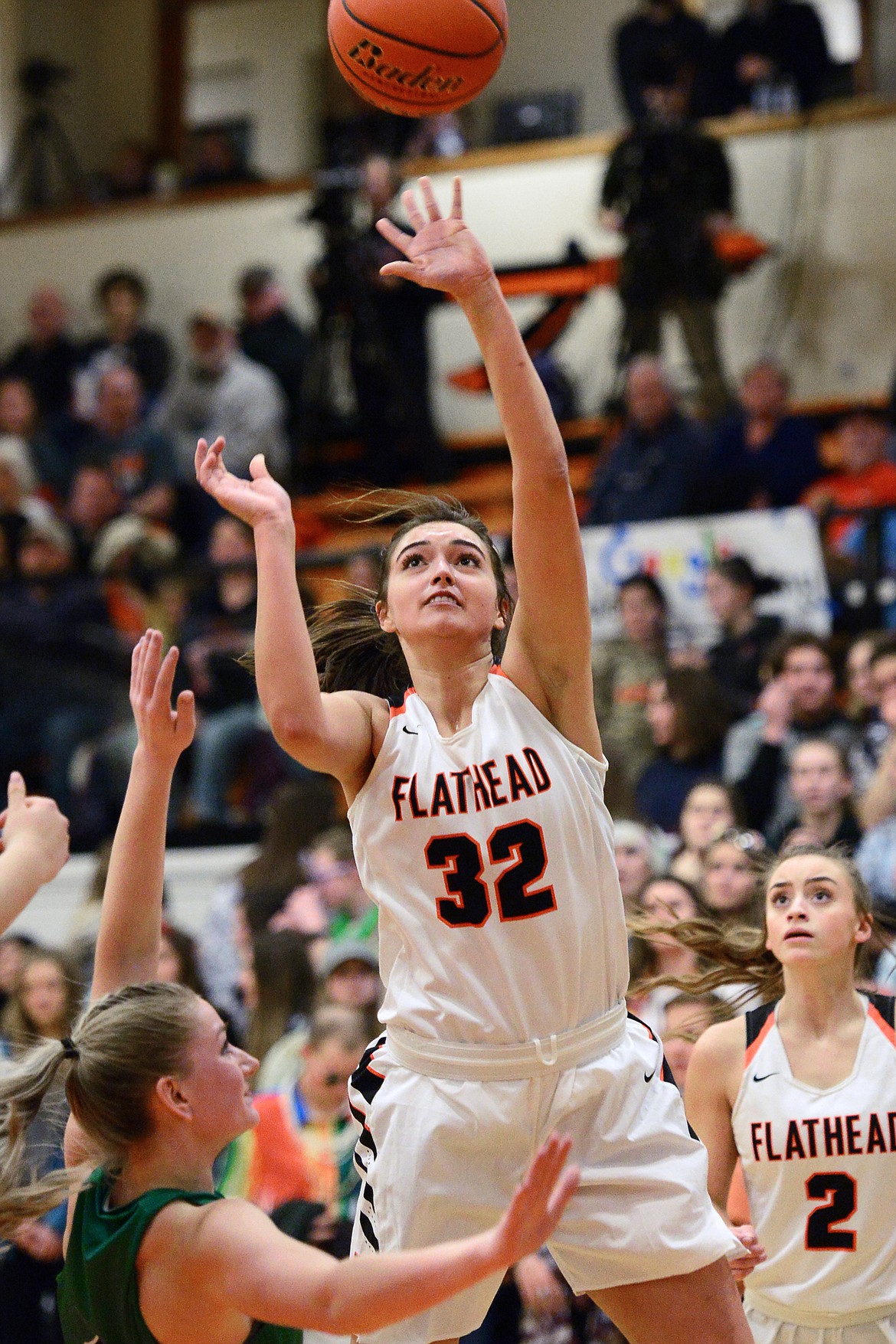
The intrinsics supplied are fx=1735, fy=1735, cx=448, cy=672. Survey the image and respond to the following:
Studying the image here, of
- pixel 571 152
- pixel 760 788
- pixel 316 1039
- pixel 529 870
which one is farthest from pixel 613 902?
pixel 571 152

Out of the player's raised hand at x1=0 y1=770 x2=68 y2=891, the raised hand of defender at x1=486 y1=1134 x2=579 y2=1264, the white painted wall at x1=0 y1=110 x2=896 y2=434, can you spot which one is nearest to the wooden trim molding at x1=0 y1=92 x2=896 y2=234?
the white painted wall at x1=0 y1=110 x2=896 y2=434

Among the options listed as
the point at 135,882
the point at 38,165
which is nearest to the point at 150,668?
the point at 135,882

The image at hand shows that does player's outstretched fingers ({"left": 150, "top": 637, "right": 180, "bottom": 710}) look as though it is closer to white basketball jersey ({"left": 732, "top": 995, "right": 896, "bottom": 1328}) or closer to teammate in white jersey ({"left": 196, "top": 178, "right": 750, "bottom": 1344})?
teammate in white jersey ({"left": 196, "top": 178, "right": 750, "bottom": 1344})

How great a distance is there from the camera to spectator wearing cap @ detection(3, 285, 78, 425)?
11.6 metres

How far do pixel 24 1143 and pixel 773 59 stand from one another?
31.9 ft

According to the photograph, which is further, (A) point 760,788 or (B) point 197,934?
(B) point 197,934

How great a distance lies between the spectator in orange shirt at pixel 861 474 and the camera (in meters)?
8.30

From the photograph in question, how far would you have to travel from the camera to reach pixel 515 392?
2936mm

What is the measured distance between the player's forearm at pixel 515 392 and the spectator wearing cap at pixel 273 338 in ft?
27.5

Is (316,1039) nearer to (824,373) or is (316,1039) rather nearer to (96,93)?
(824,373)

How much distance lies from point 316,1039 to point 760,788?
2219mm

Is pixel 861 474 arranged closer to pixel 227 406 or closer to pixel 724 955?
pixel 227 406

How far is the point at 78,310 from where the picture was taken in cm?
1264

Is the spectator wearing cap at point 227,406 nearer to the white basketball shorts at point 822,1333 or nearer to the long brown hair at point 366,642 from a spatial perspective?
the long brown hair at point 366,642
